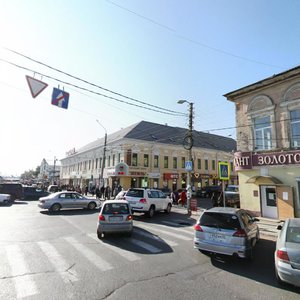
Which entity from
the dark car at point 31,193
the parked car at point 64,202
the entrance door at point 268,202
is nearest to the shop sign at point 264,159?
the entrance door at point 268,202

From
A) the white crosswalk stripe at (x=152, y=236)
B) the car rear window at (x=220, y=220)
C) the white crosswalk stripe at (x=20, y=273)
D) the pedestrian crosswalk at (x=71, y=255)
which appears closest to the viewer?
the white crosswalk stripe at (x=20, y=273)

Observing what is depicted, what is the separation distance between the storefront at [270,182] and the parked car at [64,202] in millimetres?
12439

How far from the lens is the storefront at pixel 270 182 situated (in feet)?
46.8

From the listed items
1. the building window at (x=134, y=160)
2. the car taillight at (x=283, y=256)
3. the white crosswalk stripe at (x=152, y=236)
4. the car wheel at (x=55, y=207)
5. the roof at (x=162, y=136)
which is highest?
the roof at (x=162, y=136)

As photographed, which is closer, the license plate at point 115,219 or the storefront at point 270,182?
the license plate at point 115,219

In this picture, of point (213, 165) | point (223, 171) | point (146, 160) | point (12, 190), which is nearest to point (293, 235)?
point (223, 171)

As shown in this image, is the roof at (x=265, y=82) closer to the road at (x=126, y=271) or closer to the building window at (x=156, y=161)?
the road at (x=126, y=271)

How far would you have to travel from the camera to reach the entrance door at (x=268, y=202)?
1541cm

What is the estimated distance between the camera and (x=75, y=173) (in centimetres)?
5697

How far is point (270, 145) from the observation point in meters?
15.8

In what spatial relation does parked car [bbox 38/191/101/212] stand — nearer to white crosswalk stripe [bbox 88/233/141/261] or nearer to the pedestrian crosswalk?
the pedestrian crosswalk

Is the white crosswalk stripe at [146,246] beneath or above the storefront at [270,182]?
beneath

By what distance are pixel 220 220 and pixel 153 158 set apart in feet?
106

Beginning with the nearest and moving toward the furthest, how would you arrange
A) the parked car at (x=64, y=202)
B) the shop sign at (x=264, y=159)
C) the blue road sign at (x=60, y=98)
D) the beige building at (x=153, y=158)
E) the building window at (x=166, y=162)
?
the blue road sign at (x=60, y=98), the shop sign at (x=264, y=159), the parked car at (x=64, y=202), the beige building at (x=153, y=158), the building window at (x=166, y=162)
